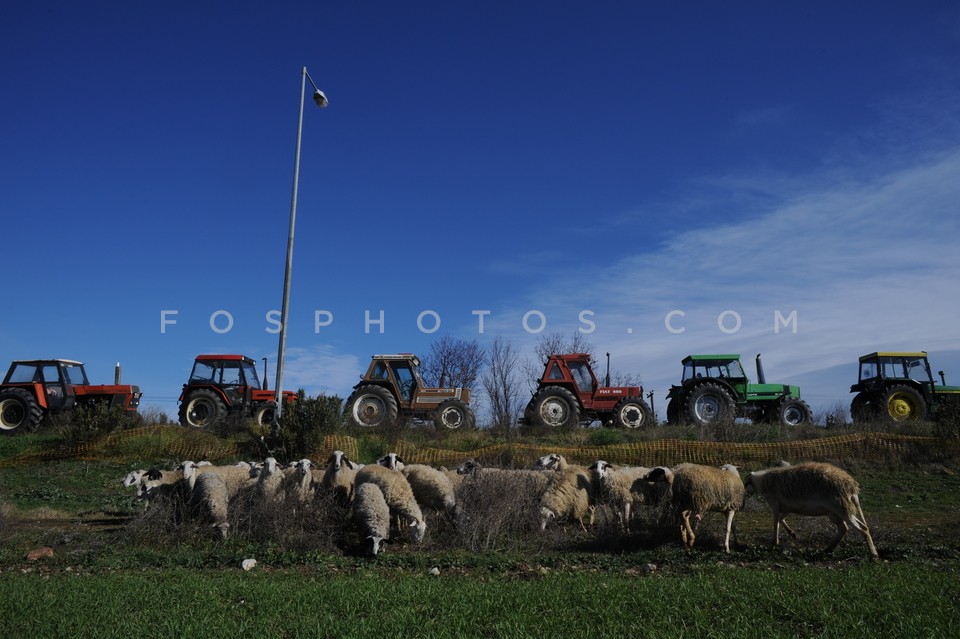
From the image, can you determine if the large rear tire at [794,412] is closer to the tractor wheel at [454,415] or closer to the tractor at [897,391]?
the tractor at [897,391]

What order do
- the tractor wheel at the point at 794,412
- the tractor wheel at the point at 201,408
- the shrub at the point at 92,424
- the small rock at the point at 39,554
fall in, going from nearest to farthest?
the small rock at the point at 39,554, the shrub at the point at 92,424, the tractor wheel at the point at 201,408, the tractor wheel at the point at 794,412

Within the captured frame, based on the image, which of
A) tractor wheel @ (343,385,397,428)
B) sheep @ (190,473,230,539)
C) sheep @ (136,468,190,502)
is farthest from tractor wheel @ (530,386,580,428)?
sheep @ (190,473,230,539)

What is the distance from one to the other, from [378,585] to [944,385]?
77.4ft

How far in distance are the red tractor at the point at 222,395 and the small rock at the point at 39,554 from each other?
12054 millimetres

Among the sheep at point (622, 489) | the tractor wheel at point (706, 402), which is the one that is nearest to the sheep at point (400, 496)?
the sheep at point (622, 489)

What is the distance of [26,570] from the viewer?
25.0ft

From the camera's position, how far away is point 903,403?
2192 centimetres

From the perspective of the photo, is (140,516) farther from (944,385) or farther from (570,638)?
(944,385)

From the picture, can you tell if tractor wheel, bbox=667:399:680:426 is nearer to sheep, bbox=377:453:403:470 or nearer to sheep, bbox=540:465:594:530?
sheep, bbox=540:465:594:530

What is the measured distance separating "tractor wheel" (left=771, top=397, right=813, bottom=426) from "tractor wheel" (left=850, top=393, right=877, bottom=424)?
1.94 metres

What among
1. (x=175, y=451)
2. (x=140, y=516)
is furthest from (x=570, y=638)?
(x=175, y=451)

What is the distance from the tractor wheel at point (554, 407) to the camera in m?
20.2

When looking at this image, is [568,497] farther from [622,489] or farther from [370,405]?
[370,405]

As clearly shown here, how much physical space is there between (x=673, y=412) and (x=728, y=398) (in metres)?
2.46
